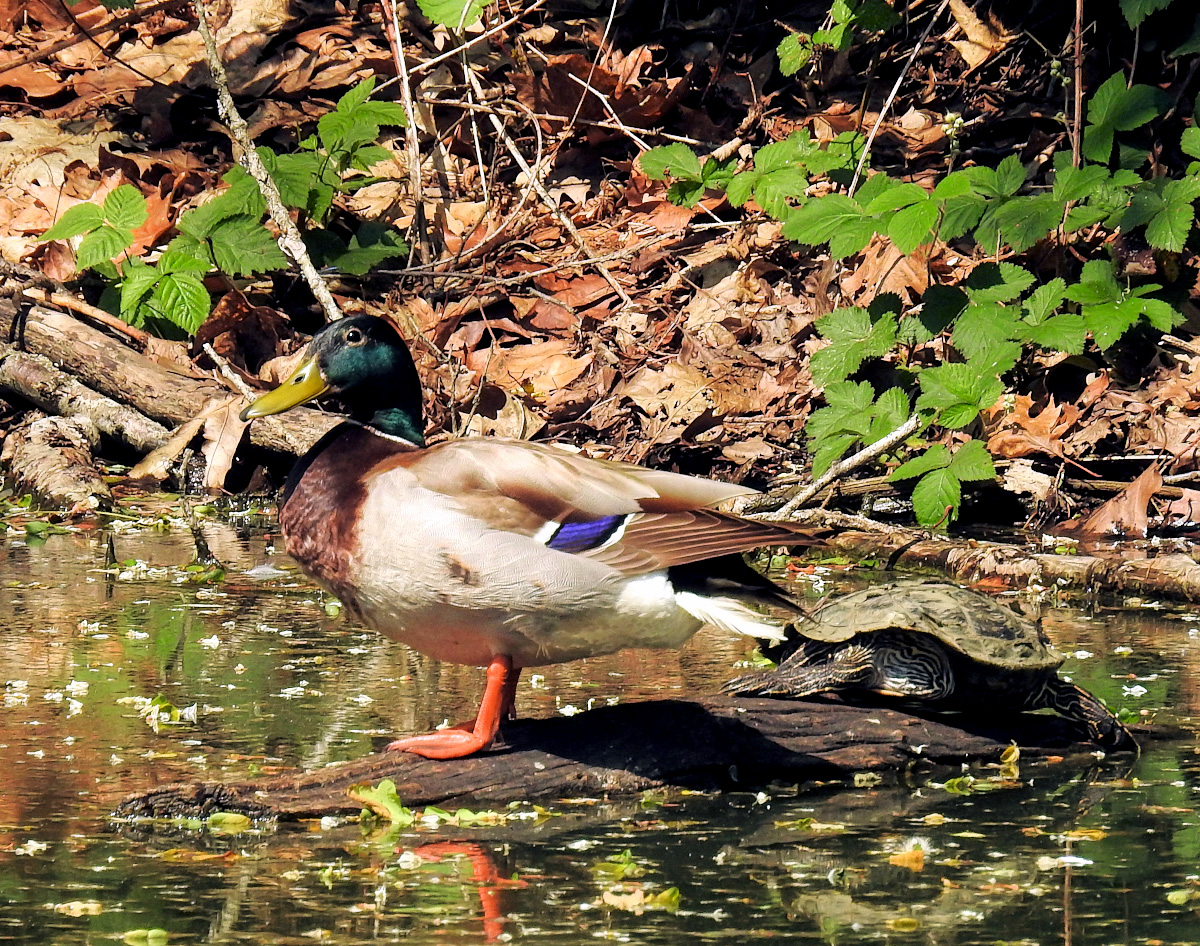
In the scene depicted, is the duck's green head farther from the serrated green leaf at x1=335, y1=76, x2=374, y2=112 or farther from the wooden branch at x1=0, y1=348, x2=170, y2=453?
the serrated green leaf at x1=335, y1=76, x2=374, y2=112

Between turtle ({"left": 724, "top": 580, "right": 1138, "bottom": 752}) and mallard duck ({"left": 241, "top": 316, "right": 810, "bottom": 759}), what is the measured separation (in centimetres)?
51

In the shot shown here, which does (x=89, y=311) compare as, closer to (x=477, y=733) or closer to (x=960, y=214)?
(x=960, y=214)

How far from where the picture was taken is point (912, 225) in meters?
6.35

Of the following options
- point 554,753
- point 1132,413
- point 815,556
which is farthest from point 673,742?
point 1132,413

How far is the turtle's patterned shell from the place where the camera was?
3926mm

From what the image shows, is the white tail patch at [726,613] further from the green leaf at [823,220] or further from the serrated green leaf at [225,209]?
the serrated green leaf at [225,209]

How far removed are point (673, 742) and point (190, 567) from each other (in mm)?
3004

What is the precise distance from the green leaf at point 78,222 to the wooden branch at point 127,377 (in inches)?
20.5

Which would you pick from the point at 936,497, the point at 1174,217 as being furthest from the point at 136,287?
the point at 1174,217

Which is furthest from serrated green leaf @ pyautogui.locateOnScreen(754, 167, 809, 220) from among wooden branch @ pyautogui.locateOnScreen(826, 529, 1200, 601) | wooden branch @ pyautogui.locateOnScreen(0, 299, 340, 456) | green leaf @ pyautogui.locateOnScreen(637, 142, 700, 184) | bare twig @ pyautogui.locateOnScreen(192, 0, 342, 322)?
wooden branch @ pyautogui.locateOnScreen(0, 299, 340, 456)

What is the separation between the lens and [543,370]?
816 centimetres

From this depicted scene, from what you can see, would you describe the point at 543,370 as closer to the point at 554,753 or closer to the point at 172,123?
the point at 172,123

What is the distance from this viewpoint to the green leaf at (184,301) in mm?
7496

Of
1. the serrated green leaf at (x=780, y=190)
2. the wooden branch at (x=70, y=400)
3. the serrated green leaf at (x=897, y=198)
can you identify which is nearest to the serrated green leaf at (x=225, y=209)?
the wooden branch at (x=70, y=400)
